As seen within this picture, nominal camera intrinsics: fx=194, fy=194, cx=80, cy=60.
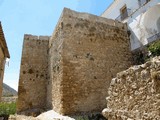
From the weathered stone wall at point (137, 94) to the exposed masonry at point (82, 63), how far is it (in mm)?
3838

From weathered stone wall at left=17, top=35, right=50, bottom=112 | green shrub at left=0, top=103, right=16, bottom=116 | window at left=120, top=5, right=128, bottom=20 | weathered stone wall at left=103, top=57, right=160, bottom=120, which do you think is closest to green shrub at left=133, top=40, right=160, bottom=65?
window at left=120, top=5, right=128, bottom=20

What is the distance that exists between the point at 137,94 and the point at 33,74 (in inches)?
367

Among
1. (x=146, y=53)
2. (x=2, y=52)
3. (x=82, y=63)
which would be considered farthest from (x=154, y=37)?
(x=2, y=52)

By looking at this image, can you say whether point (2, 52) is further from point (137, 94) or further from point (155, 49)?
point (137, 94)

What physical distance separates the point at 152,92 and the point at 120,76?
1.05 meters

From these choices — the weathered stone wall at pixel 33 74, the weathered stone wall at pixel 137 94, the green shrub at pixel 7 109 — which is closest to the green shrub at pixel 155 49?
the weathered stone wall at pixel 137 94

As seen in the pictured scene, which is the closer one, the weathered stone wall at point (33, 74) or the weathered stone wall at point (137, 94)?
the weathered stone wall at point (137, 94)

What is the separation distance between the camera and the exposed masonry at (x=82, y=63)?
8422 mm

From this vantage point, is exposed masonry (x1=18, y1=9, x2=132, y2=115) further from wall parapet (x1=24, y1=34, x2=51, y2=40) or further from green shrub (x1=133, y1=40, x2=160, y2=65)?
wall parapet (x1=24, y1=34, x2=51, y2=40)

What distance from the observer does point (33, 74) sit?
1217cm

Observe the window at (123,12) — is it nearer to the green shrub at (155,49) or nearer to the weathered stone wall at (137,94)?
the green shrub at (155,49)

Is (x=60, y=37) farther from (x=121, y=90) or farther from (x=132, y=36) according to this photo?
(x=121, y=90)

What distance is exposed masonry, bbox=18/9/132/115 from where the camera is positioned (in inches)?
332

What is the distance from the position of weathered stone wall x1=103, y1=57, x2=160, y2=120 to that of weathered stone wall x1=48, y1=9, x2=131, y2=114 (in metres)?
3.83
